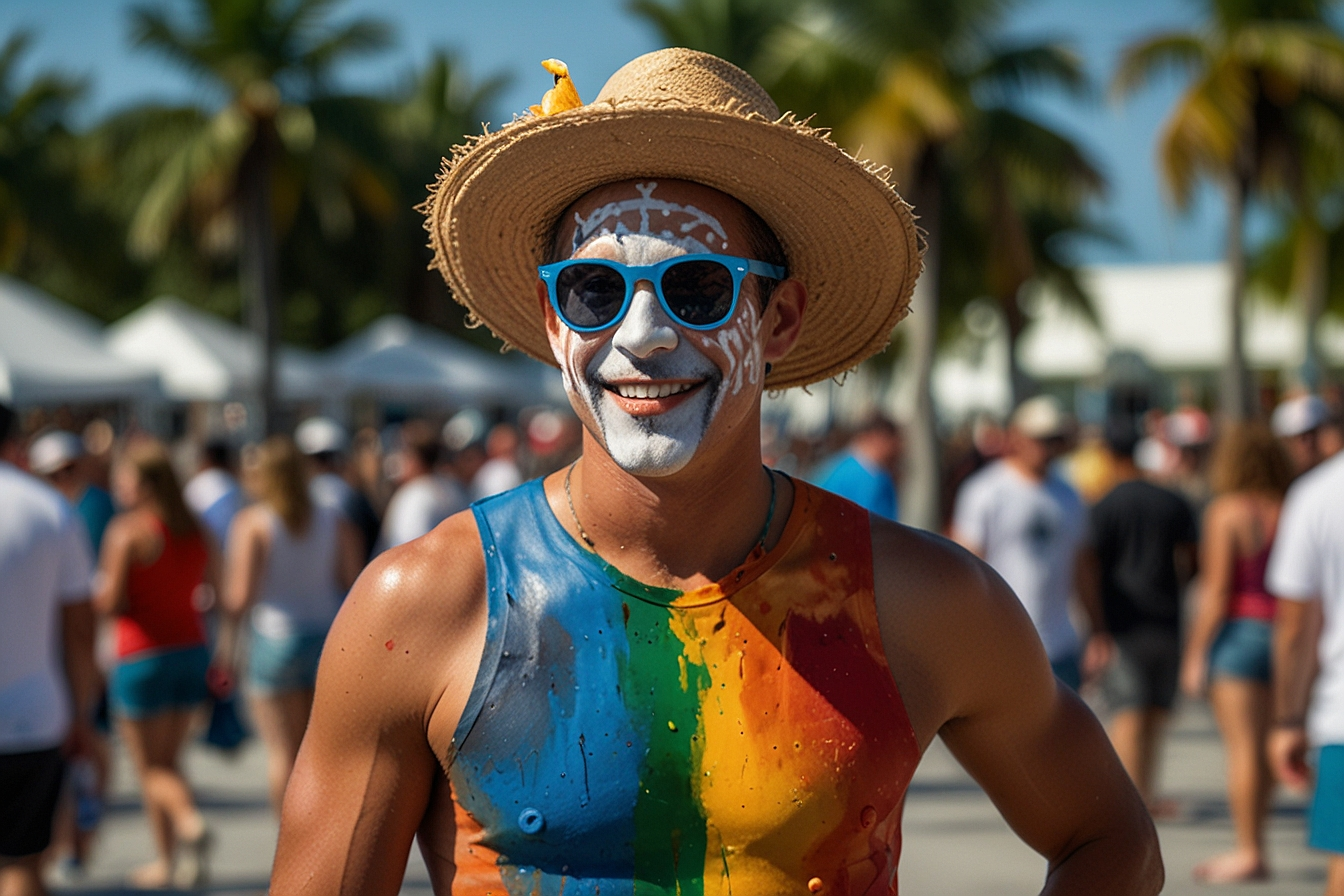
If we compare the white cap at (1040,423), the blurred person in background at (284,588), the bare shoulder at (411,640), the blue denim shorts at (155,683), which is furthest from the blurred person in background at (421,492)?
the bare shoulder at (411,640)

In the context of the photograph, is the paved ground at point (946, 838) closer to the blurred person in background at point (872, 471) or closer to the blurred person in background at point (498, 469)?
the blurred person in background at point (872, 471)

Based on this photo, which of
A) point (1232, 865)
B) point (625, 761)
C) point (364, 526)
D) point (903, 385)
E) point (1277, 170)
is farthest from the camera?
point (903, 385)

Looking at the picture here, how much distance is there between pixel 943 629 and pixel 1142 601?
565cm

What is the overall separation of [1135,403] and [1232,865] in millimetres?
23426

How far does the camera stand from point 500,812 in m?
2.02

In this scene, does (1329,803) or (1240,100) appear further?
(1240,100)

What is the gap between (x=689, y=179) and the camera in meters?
2.22

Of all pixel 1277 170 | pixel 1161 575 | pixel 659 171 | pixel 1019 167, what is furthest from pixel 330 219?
pixel 659 171

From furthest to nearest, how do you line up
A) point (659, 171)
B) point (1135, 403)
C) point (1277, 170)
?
point (1135, 403) → point (1277, 170) → point (659, 171)

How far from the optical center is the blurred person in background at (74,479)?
7.51 meters

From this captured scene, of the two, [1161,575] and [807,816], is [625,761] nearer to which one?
[807,816]

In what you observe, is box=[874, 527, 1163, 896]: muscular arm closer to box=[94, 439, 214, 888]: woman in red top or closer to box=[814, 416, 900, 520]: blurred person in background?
box=[814, 416, 900, 520]: blurred person in background

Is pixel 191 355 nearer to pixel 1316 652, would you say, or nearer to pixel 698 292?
pixel 1316 652

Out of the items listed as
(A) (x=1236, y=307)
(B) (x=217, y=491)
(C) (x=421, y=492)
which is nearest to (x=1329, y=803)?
(C) (x=421, y=492)
